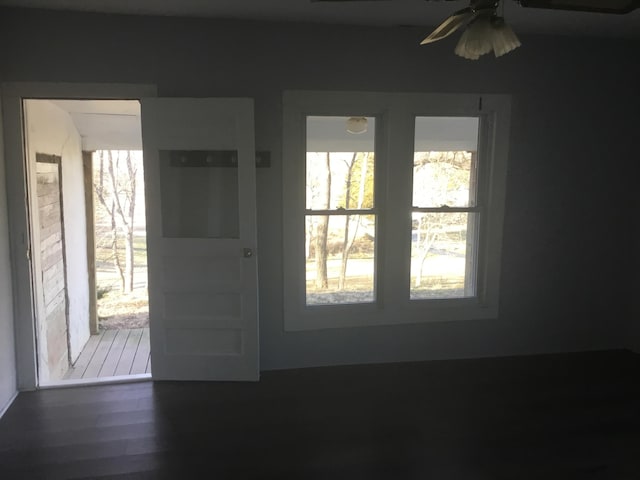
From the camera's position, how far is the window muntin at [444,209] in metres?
3.87

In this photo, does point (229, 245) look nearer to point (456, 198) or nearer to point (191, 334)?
point (191, 334)

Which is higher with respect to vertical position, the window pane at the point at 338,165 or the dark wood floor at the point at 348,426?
the window pane at the point at 338,165

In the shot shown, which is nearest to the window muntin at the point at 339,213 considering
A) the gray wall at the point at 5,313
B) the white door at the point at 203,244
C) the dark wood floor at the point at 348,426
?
the white door at the point at 203,244

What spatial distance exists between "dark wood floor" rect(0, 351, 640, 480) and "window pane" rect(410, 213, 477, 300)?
62cm

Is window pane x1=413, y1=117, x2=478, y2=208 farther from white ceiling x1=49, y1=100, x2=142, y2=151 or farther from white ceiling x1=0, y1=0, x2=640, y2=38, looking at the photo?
white ceiling x1=49, y1=100, x2=142, y2=151

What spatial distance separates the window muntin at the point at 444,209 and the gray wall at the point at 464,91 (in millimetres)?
270

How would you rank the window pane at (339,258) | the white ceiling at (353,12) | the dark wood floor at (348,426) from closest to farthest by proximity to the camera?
the dark wood floor at (348,426) → the white ceiling at (353,12) → the window pane at (339,258)

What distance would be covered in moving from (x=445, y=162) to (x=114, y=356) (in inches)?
140

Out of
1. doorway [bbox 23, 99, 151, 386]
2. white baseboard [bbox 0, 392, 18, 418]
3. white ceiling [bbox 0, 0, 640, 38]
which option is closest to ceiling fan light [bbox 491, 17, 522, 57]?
white ceiling [bbox 0, 0, 640, 38]

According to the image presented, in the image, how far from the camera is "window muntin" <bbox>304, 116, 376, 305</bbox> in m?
3.75

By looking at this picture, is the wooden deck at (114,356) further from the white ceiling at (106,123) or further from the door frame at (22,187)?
the white ceiling at (106,123)

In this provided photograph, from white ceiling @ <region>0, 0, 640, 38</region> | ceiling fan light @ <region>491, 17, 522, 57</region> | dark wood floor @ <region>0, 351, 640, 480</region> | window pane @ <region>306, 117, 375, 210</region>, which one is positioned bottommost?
dark wood floor @ <region>0, 351, 640, 480</region>

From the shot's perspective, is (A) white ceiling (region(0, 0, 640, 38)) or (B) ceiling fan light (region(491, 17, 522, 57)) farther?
(A) white ceiling (region(0, 0, 640, 38))

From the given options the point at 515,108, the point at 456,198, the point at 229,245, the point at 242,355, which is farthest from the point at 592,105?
the point at 242,355
